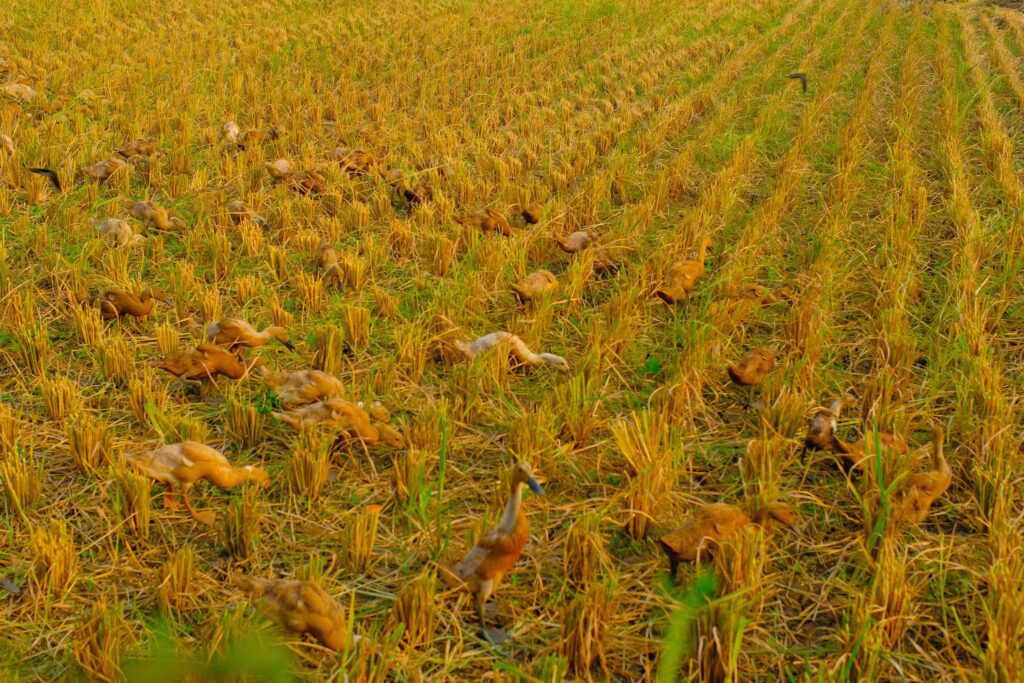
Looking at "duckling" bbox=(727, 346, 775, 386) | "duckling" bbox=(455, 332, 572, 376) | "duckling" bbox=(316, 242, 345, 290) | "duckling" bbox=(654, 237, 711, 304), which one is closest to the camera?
"duckling" bbox=(727, 346, 775, 386)

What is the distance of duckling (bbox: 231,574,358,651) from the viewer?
1869 mm

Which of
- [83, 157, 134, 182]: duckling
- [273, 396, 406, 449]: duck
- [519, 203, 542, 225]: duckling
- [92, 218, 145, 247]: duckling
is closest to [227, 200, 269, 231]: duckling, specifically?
[92, 218, 145, 247]: duckling

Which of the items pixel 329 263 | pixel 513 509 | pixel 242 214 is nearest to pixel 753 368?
pixel 513 509

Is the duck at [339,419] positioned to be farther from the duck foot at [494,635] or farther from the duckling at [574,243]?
the duckling at [574,243]

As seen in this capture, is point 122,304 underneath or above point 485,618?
above

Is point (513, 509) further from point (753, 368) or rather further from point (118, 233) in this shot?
point (118, 233)

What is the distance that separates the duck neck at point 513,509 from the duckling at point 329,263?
2.15 metres

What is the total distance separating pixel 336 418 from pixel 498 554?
0.83 meters

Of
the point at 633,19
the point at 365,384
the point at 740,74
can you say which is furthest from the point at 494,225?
the point at 633,19

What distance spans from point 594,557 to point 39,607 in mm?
1385

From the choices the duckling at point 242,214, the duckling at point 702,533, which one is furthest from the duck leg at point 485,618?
the duckling at point 242,214

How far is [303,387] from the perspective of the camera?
2.82m

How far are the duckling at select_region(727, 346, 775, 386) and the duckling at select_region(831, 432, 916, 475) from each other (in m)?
0.44

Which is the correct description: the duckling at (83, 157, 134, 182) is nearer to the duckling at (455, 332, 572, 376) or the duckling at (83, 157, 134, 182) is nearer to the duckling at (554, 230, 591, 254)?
the duckling at (554, 230, 591, 254)
